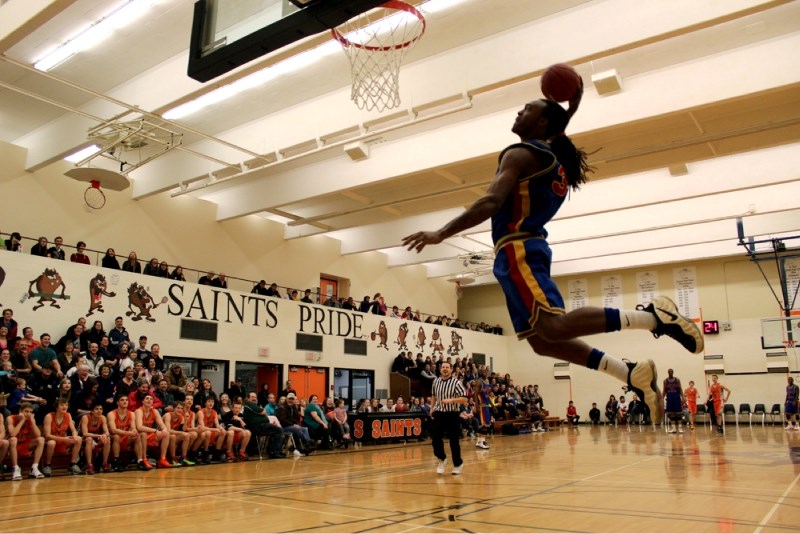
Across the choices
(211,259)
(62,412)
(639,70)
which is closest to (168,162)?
→ (211,259)

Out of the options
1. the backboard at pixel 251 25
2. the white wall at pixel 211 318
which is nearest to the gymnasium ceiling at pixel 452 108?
the white wall at pixel 211 318

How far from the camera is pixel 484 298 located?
98.5 feet

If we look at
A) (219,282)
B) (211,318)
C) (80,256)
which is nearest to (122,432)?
(80,256)

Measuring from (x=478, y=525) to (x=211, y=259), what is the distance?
14.8 meters

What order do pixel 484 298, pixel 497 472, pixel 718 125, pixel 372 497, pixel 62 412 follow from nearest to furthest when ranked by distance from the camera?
pixel 372 497
pixel 497 472
pixel 62 412
pixel 718 125
pixel 484 298

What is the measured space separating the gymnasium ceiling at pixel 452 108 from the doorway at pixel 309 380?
4.48 meters

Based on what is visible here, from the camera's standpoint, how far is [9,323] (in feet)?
37.2

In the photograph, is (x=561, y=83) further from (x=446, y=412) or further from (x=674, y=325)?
(x=446, y=412)

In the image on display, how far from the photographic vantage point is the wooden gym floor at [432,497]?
4.80 m

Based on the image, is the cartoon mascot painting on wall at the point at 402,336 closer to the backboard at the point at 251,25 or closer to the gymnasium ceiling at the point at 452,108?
the gymnasium ceiling at the point at 452,108

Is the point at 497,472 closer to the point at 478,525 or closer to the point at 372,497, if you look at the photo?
the point at 372,497

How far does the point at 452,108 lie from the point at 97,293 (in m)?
8.38

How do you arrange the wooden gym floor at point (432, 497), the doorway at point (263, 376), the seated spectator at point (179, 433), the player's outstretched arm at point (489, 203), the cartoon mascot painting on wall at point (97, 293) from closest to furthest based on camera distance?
the player's outstretched arm at point (489, 203) → the wooden gym floor at point (432, 497) → the seated spectator at point (179, 433) → the cartoon mascot painting on wall at point (97, 293) → the doorway at point (263, 376)

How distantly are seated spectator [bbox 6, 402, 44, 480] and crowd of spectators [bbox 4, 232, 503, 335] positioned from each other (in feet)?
16.0
